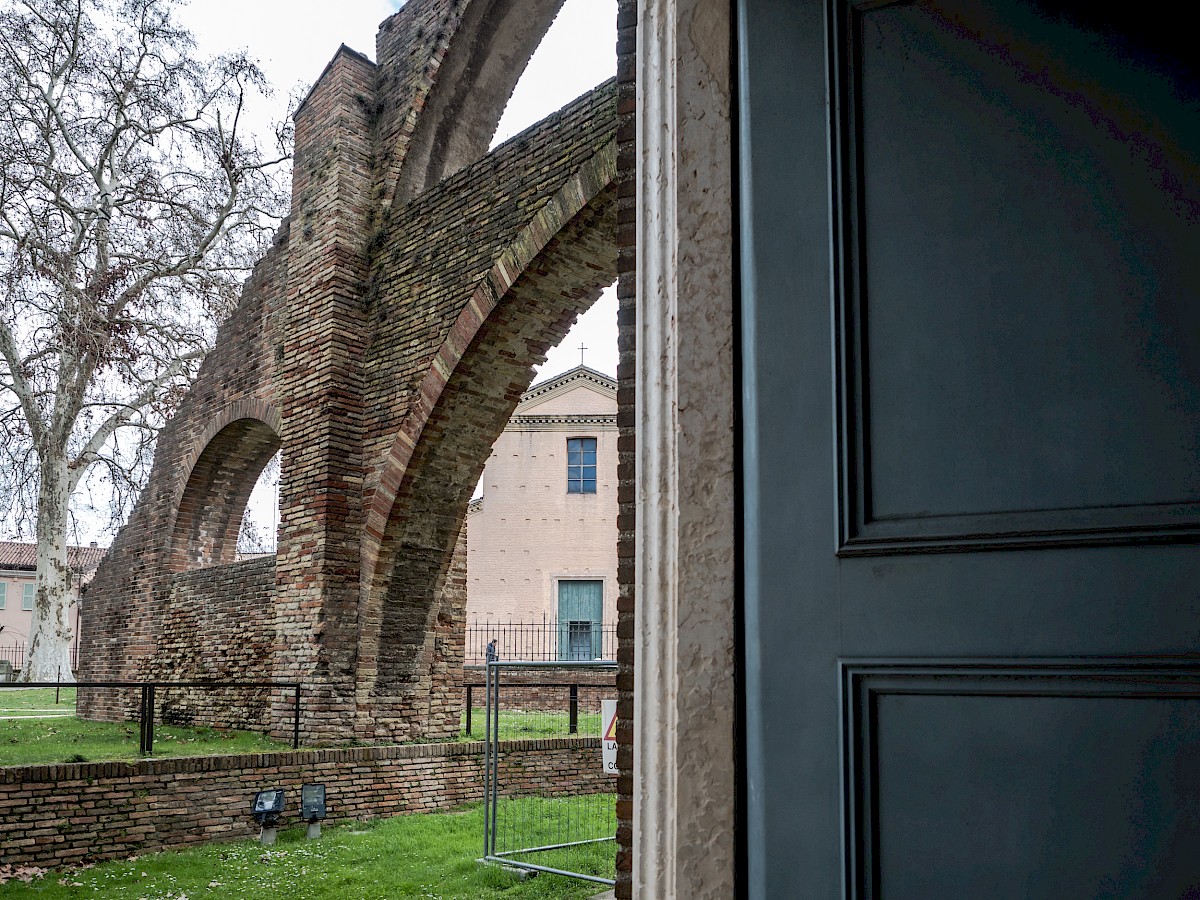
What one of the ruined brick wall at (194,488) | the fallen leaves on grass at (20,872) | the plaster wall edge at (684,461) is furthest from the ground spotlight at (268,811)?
the plaster wall edge at (684,461)

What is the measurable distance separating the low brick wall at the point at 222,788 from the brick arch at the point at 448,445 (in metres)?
0.55

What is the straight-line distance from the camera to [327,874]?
687cm

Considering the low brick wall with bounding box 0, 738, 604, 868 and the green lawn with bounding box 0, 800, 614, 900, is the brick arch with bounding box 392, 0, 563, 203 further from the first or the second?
the green lawn with bounding box 0, 800, 614, 900

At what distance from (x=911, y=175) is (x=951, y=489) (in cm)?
44

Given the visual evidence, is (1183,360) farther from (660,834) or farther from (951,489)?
(660,834)

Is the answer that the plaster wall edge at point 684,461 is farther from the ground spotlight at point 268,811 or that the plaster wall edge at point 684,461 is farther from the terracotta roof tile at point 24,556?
the terracotta roof tile at point 24,556

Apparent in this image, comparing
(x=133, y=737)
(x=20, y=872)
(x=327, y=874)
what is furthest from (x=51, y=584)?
(x=327, y=874)

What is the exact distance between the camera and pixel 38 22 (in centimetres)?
1594

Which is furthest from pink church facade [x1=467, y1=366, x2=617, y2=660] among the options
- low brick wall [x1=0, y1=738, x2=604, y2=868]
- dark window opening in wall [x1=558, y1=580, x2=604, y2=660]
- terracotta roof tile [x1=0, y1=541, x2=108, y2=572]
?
terracotta roof tile [x1=0, y1=541, x2=108, y2=572]

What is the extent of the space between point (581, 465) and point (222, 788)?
1647 cm

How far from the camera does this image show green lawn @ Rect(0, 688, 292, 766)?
825 centimetres

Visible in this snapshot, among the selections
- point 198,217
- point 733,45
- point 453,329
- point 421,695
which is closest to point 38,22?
point 198,217

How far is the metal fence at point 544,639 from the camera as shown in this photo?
879 inches

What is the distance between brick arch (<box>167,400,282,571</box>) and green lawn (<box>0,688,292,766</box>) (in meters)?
2.36
